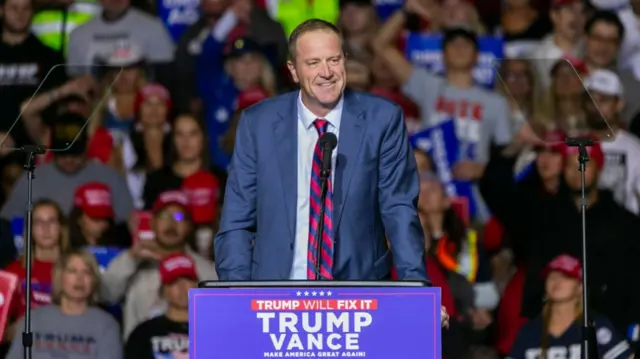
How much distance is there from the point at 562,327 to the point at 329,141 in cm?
394

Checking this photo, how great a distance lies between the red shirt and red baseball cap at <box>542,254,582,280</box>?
2.89 meters

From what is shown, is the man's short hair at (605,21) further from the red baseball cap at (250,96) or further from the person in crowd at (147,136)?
the person in crowd at (147,136)

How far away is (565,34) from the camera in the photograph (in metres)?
10.2

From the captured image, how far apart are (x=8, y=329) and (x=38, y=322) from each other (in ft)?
0.89

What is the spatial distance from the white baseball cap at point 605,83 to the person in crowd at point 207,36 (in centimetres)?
195

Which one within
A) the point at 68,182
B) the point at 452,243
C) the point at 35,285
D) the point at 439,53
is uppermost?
the point at 439,53

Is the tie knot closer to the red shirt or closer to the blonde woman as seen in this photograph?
the blonde woman

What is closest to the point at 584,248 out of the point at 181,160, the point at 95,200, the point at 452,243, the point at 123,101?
the point at 452,243

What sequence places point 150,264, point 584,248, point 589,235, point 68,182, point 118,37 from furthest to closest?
1. point 118,37
2. point 68,182
3. point 150,264
4. point 589,235
5. point 584,248

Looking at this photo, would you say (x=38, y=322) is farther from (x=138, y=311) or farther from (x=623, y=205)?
(x=623, y=205)

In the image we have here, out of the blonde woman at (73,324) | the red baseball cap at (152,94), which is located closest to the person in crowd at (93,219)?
the blonde woman at (73,324)

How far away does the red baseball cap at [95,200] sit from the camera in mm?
9805

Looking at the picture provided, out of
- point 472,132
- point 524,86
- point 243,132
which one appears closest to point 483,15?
point 472,132

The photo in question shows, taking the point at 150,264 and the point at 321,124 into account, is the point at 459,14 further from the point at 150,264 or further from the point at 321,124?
the point at 321,124
